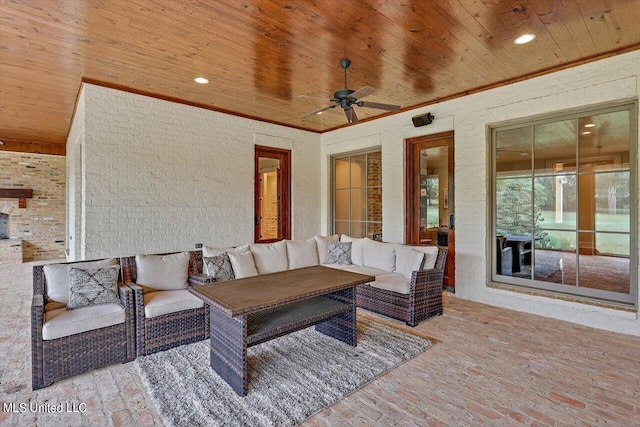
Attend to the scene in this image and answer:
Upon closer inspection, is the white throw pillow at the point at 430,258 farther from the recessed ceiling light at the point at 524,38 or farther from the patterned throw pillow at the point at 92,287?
the patterned throw pillow at the point at 92,287

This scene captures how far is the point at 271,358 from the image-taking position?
2811 mm

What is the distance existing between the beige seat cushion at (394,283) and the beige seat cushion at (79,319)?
8.51ft

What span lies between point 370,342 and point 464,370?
→ 2.74 ft

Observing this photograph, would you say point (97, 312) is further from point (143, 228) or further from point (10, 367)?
point (143, 228)

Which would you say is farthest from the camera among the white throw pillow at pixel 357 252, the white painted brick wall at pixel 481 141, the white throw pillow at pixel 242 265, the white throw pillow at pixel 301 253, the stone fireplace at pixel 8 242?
the stone fireplace at pixel 8 242

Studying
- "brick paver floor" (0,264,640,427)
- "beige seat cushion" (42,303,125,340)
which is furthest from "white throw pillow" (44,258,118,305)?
"brick paver floor" (0,264,640,427)

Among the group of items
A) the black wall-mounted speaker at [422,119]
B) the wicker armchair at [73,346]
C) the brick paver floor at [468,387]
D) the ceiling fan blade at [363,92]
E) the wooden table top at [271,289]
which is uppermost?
the black wall-mounted speaker at [422,119]

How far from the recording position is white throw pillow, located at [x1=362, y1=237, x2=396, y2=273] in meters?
4.27

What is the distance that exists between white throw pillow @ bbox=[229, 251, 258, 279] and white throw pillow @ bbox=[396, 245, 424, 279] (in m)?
1.77

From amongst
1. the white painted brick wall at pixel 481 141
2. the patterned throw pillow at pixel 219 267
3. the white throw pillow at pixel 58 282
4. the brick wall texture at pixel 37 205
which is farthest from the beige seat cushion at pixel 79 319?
the brick wall texture at pixel 37 205

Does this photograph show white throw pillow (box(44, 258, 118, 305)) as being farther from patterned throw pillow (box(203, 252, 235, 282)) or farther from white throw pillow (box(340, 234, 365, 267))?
white throw pillow (box(340, 234, 365, 267))

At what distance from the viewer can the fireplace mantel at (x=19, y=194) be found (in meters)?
7.48

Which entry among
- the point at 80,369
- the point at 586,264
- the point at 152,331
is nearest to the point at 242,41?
the point at 152,331
